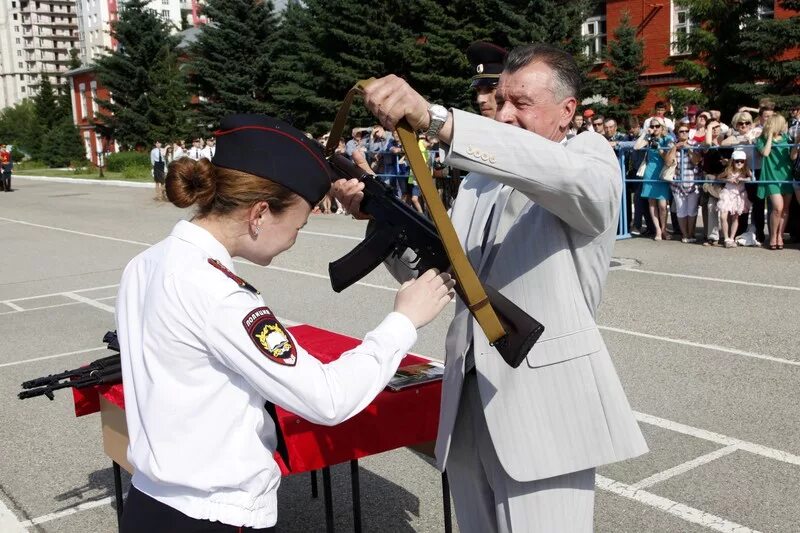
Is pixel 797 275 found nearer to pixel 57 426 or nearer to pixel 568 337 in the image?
pixel 57 426

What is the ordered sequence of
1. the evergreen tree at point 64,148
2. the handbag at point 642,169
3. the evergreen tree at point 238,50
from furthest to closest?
the evergreen tree at point 64,148, the evergreen tree at point 238,50, the handbag at point 642,169

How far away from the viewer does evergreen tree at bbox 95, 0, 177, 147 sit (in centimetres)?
5909

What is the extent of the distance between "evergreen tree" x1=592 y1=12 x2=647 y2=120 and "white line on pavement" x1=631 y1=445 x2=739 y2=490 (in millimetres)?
31042

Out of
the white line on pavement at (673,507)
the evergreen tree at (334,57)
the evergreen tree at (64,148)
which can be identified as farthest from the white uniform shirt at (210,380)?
A: the evergreen tree at (64,148)

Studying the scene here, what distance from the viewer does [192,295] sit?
204 centimetres

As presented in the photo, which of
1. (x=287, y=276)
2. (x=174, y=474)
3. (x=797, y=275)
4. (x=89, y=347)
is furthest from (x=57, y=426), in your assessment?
(x=797, y=275)

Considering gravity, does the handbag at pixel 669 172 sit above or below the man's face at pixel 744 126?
below

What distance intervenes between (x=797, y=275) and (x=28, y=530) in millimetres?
8921

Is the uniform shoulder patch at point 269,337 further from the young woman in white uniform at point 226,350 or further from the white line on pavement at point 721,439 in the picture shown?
the white line on pavement at point 721,439

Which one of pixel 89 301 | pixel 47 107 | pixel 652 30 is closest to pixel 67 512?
pixel 89 301

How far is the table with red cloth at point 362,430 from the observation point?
3.23 metres

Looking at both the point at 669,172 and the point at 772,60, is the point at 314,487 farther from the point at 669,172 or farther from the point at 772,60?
the point at 772,60

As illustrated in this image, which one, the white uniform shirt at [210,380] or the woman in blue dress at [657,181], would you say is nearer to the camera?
the white uniform shirt at [210,380]

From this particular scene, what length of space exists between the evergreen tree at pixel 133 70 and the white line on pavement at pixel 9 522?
56.9m
